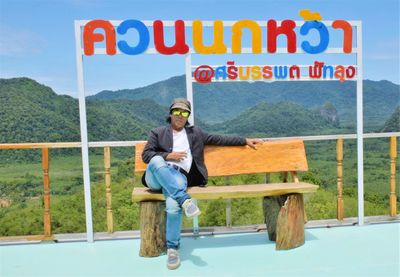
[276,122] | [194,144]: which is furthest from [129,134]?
[194,144]

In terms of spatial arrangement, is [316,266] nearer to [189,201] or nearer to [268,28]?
[189,201]

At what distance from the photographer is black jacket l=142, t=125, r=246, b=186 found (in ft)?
10.8

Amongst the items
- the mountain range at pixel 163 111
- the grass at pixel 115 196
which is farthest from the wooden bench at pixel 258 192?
the mountain range at pixel 163 111

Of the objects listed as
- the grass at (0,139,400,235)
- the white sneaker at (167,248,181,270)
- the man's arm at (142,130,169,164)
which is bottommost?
the grass at (0,139,400,235)

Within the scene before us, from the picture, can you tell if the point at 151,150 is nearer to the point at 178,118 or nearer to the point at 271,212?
the point at 178,118

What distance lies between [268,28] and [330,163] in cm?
2103

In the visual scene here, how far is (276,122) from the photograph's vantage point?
24.8m

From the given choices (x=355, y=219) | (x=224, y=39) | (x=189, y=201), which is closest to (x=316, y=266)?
(x=189, y=201)

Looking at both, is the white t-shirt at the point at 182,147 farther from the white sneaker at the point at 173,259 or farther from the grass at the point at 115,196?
the grass at the point at 115,196

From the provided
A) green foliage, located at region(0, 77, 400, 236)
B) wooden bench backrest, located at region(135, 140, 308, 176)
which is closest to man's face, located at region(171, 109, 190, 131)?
wooden bench backrest, located at region(135, 140, 308, 176)

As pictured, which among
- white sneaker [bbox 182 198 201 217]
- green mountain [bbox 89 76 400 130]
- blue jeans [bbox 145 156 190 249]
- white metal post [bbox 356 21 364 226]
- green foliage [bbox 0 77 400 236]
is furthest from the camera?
green mountain [bbox 89 76 400 130]

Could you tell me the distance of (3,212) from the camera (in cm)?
2214

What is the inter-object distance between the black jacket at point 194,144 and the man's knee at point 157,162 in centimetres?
5

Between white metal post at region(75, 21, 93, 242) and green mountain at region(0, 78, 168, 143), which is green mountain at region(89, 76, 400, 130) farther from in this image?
white metal post at region(75, 21, 93, 242)
